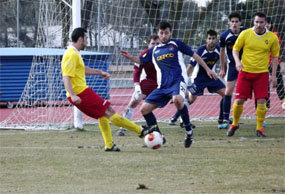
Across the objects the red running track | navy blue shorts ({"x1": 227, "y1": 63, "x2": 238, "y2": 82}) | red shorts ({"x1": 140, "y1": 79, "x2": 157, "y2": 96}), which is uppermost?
navy blue shorts ({"x1": 227, "y1": 63, "x2": 238, "y2": 82})

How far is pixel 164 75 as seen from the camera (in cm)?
934

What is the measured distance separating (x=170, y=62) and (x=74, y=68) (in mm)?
1520

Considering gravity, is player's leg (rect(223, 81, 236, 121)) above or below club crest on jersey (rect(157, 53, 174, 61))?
below

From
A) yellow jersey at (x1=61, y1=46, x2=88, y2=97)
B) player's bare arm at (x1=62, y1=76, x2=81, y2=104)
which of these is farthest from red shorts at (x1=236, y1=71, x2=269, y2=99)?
player's bare arm at (x1=62, y1=76, x2=81, y2=104)

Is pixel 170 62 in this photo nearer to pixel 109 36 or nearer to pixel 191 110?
pixel 109 36

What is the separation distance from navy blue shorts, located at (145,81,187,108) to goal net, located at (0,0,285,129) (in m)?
3.38

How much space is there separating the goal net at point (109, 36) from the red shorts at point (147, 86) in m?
2.10

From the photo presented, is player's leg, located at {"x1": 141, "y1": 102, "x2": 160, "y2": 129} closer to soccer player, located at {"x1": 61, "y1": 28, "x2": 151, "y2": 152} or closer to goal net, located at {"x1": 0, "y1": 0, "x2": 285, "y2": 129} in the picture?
soccer player, located at {"x1": 61, "y1": 28, "x2": 151, "y2": 152}

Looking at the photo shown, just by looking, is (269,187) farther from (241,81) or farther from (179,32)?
(179,32)

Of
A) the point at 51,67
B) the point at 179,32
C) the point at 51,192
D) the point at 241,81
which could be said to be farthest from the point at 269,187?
the point at 179,32

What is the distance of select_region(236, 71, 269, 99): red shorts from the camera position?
10008 mm

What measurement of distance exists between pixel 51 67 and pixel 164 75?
4.83 metres

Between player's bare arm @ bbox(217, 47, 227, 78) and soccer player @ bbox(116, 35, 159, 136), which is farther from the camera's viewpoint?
player's bare arm @ bbox(217, 47, 227, 78)

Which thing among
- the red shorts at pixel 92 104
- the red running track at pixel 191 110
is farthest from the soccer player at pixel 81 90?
the red running track at pixel 191 110
